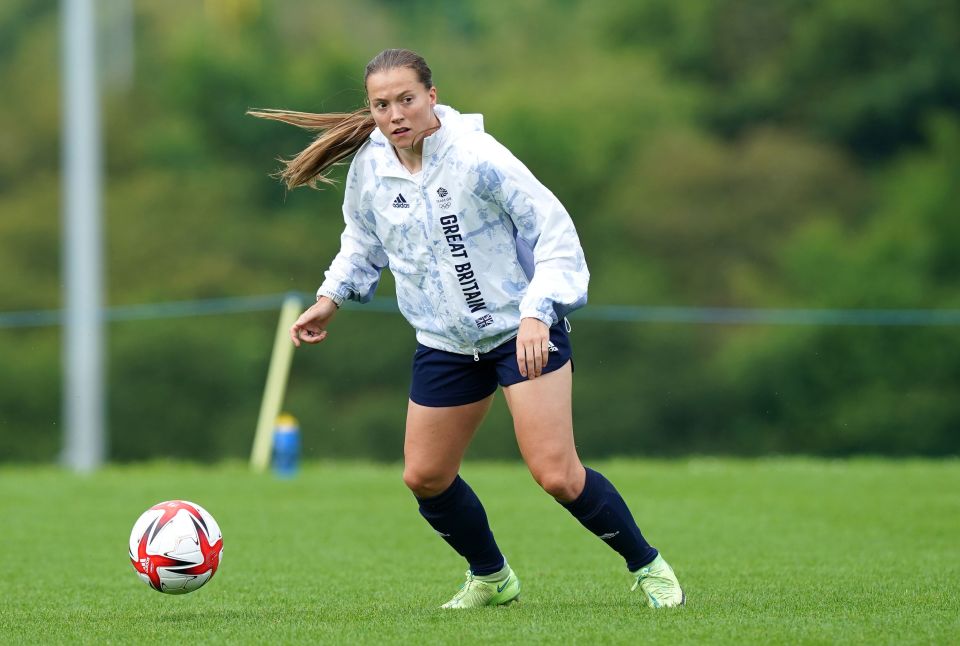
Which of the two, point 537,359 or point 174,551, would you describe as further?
point 174,551

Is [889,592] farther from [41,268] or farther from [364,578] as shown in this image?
[41,268]

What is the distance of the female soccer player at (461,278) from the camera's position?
5.11 m

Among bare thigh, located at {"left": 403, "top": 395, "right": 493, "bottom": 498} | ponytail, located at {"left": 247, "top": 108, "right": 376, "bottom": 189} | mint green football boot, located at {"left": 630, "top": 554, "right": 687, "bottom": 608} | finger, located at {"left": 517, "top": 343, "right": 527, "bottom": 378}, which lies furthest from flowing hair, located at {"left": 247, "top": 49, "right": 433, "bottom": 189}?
mint green football boot, located at {"left": 630, "top": 554, "right": 687, "bottom": 608}

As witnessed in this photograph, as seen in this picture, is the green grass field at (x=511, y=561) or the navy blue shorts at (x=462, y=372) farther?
the navy blue shorts at (x=462, y=372)

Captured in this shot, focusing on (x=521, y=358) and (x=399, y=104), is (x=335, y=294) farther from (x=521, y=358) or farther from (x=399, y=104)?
(x=521, y=358)

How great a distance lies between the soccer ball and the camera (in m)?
5.32

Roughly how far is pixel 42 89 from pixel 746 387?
69.4ft

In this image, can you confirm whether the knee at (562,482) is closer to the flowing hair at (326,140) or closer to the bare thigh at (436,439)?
the bare thigh at (436,439)

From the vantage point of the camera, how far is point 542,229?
201 inches

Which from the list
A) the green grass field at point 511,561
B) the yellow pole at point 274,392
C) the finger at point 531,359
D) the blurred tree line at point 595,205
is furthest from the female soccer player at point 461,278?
the blurred tree line at point 595,205

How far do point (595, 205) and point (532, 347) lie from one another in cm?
3141

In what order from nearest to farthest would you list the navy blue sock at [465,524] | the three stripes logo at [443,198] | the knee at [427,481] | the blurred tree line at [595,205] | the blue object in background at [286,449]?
1. the three stripes logo at [443,198]
2. the knee at [427,481]
3. the navy blue sock at [465,524]
4. the blue object in background at [286,449]
5. the blurred tree line at [595,205]

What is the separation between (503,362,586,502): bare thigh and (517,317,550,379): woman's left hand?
0.22 metres

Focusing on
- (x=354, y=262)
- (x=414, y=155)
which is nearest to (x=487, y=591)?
(x=354, y=262)
